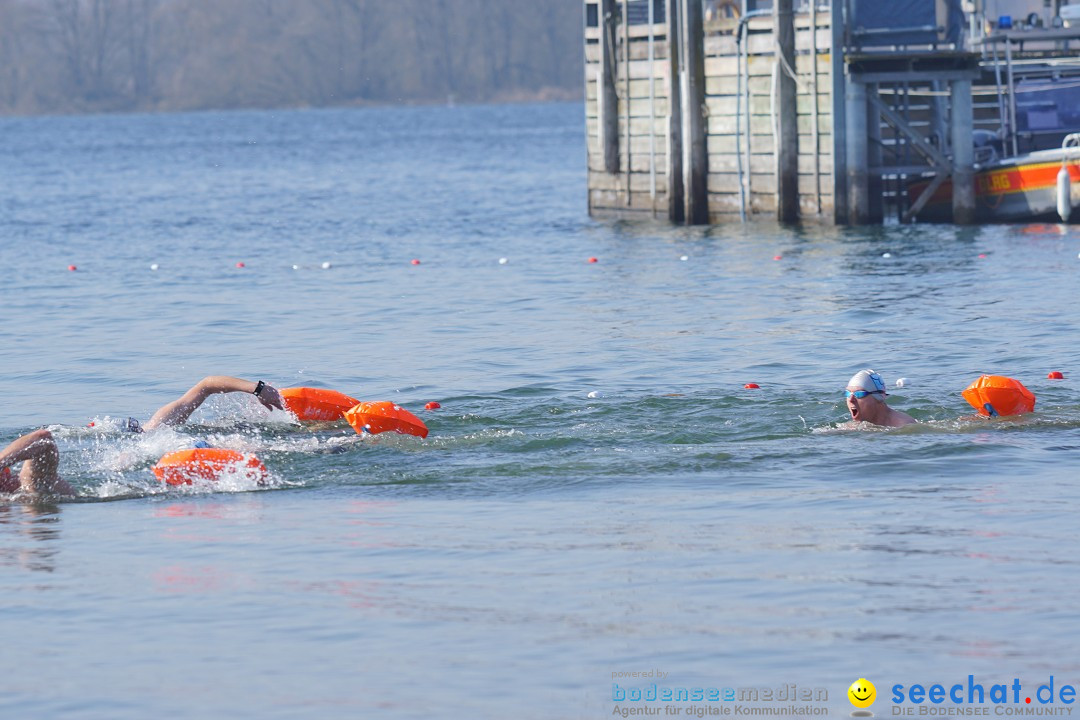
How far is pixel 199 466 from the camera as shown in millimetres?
12805

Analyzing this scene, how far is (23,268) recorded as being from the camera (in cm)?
3209

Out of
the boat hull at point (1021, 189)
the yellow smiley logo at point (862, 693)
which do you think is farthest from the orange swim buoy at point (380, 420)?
the boat hull at point (1021, 189)

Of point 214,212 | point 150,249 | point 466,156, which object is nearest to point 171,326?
point 150,249

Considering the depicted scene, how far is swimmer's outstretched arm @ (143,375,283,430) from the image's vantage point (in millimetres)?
14016

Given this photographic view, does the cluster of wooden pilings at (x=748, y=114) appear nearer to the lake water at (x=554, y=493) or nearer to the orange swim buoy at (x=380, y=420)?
the lake water at (x=554, y=493)

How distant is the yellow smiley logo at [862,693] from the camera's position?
309 inches

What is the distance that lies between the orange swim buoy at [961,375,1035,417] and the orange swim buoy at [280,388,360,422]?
5405mm

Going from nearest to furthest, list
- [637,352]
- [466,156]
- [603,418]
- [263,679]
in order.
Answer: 1. [263,679]
2. [603,418]
3. [637,352]
4. [466,156]

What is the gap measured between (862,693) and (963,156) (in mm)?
23723

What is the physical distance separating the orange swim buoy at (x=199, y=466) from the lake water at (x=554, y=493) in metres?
0.11

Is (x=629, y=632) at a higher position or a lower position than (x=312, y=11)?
lower

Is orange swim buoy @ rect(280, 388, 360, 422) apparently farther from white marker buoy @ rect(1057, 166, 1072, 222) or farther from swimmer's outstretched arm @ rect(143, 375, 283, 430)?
white marker buoy @ rect(1057, 166, 1072, 222)

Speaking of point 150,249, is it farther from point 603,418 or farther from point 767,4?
point 603,418

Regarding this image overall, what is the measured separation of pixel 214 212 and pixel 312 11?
15707cm
